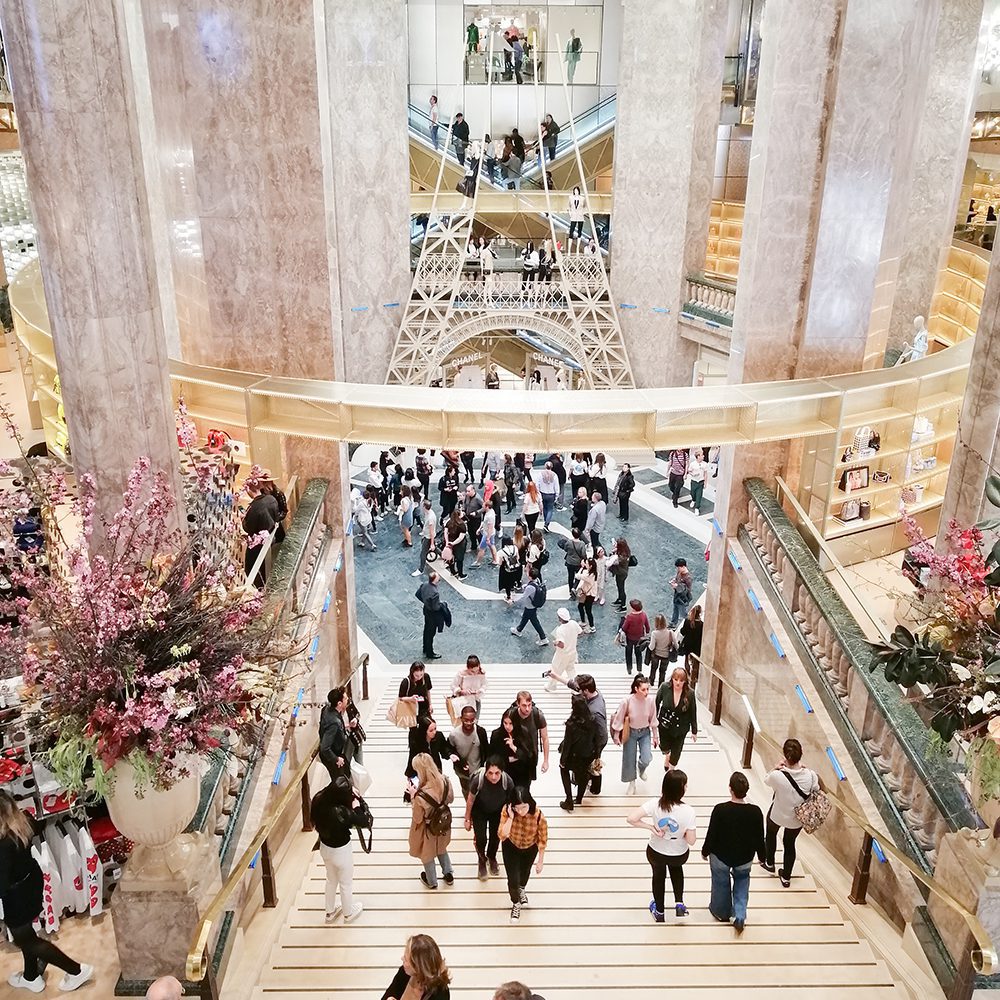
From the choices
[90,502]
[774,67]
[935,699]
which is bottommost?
[935,699]

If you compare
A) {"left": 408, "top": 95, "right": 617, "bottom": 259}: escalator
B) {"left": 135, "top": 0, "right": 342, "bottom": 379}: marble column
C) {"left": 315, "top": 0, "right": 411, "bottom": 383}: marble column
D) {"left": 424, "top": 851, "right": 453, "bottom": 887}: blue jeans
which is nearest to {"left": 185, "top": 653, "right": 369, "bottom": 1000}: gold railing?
{"left": 424, "top": 851, "right": 453, "bottom": 887}: blue jeans

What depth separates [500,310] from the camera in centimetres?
1858

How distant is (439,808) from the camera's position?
17.9 feet

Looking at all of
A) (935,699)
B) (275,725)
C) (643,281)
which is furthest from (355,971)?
(643,281)

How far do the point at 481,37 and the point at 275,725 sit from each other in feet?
66.7

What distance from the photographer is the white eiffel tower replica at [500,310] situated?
18.1 m

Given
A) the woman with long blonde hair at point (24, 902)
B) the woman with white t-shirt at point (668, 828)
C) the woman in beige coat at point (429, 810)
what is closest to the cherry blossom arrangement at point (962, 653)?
the woman with white t-shirt at point (668, 828)

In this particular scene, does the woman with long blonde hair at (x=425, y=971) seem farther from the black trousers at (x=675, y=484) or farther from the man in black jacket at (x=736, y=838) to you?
the black trousers at (x=675, y=484)

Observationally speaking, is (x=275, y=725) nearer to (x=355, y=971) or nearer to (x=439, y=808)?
(x=439, y=808)

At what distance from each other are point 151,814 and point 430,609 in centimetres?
648

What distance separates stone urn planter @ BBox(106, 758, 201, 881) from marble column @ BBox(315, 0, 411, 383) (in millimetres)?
12500

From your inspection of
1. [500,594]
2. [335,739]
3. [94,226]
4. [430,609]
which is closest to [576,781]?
[335,739]

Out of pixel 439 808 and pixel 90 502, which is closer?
pixel 90 502

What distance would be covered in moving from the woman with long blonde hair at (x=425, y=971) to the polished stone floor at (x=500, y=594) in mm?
7215
